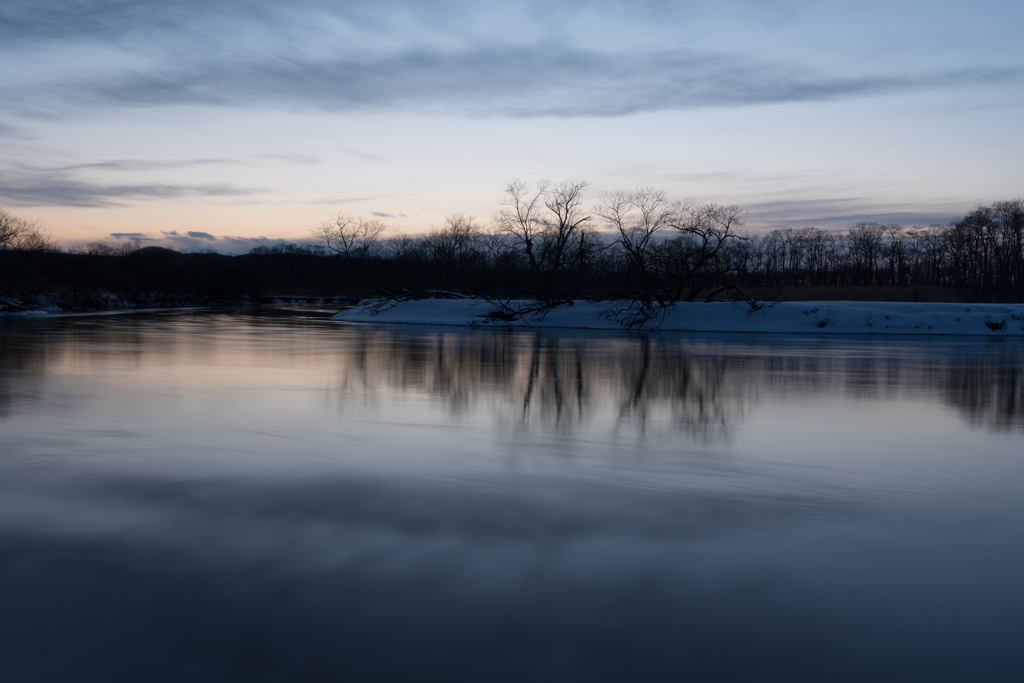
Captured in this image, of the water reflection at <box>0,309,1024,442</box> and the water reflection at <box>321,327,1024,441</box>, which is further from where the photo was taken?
the water reflection at <box>0,309,1024,442</box>

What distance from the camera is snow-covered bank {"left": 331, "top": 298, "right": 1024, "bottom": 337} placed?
26859 millimetres

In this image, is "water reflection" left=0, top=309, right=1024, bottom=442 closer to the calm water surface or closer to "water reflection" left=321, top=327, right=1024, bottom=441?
"water reflection" left=321, top=327, right=1024, bottom=441

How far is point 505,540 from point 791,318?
2702 centimetres

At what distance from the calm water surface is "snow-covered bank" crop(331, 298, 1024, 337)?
20191 millimetres

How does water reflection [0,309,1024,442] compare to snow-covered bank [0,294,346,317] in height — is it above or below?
below

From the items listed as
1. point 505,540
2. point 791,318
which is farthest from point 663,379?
point 791,318

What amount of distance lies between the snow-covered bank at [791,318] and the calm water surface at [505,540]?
66.2 feet

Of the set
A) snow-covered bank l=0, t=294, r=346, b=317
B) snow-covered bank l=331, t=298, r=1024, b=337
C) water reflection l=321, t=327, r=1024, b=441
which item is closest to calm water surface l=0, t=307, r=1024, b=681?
water reflection l=321, t=327, r=1024, b=441

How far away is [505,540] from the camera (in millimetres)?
3734

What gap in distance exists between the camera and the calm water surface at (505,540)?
2678mm

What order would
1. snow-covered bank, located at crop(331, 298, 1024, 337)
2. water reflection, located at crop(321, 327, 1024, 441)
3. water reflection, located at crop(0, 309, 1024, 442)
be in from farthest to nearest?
snow-covered bank, located at crop(331, 298, 1024, 337)
water reflection, located at crop(0, 309, 1024, 442)
water reflection, located at crop(321, 327, 1024, 441)

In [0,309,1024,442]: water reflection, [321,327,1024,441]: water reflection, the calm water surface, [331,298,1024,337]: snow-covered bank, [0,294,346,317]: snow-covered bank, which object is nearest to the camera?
the calm water surface

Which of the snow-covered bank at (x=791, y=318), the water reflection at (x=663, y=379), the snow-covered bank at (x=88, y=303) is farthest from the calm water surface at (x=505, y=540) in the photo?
the snow-covered bank at (x=88, y=303)

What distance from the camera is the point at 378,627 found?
9.28ft
